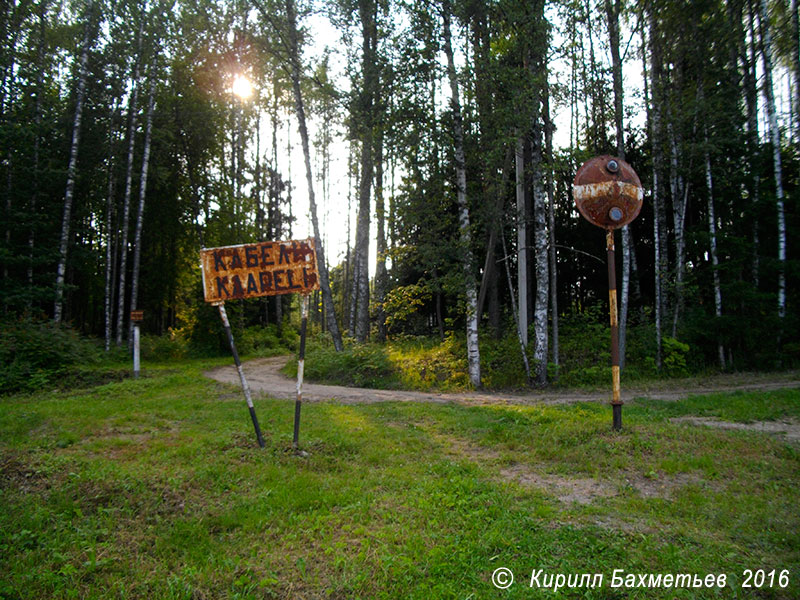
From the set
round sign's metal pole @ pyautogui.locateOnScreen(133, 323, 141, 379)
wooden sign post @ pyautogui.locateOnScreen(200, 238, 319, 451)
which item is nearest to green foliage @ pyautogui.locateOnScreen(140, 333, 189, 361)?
round sign's metal pole @ pyautogui.locateOnScreen(133, 323, 141, 379)

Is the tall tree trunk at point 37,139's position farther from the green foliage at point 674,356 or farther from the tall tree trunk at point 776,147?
the tall tree trunk at point 776,147

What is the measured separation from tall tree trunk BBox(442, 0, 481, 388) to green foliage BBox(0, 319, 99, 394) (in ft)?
36.3

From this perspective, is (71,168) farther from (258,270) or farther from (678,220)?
(678,220)

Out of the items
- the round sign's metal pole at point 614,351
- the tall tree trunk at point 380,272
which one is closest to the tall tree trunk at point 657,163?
the round sign's metal pole at point 614,351

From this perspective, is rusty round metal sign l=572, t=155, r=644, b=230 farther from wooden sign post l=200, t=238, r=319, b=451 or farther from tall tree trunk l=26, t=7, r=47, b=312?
tall tree trunk l=26, t=7, r=47, b=312

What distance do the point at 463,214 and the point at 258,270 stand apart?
743 cm

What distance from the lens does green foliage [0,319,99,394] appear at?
38.9 ft

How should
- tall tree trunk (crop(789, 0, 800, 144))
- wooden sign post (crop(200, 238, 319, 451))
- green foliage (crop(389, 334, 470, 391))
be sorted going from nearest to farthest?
wooden sign post (crop(200, 238, 319, 451)) → tall tree trunk (crop(789, 0, 800, 144)) → green foliage (crop(389, 334, 470, 391))

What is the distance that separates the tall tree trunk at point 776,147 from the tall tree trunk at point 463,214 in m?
8.26

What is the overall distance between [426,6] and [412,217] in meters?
5.59

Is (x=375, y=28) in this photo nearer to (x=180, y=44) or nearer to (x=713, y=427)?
(x=180, y=44)

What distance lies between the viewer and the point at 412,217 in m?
12.8

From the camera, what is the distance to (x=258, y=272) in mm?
6371

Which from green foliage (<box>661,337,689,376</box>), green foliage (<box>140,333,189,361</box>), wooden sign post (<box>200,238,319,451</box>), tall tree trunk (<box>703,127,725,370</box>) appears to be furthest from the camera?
green foliage (<box>140,333,189,361</box>)
